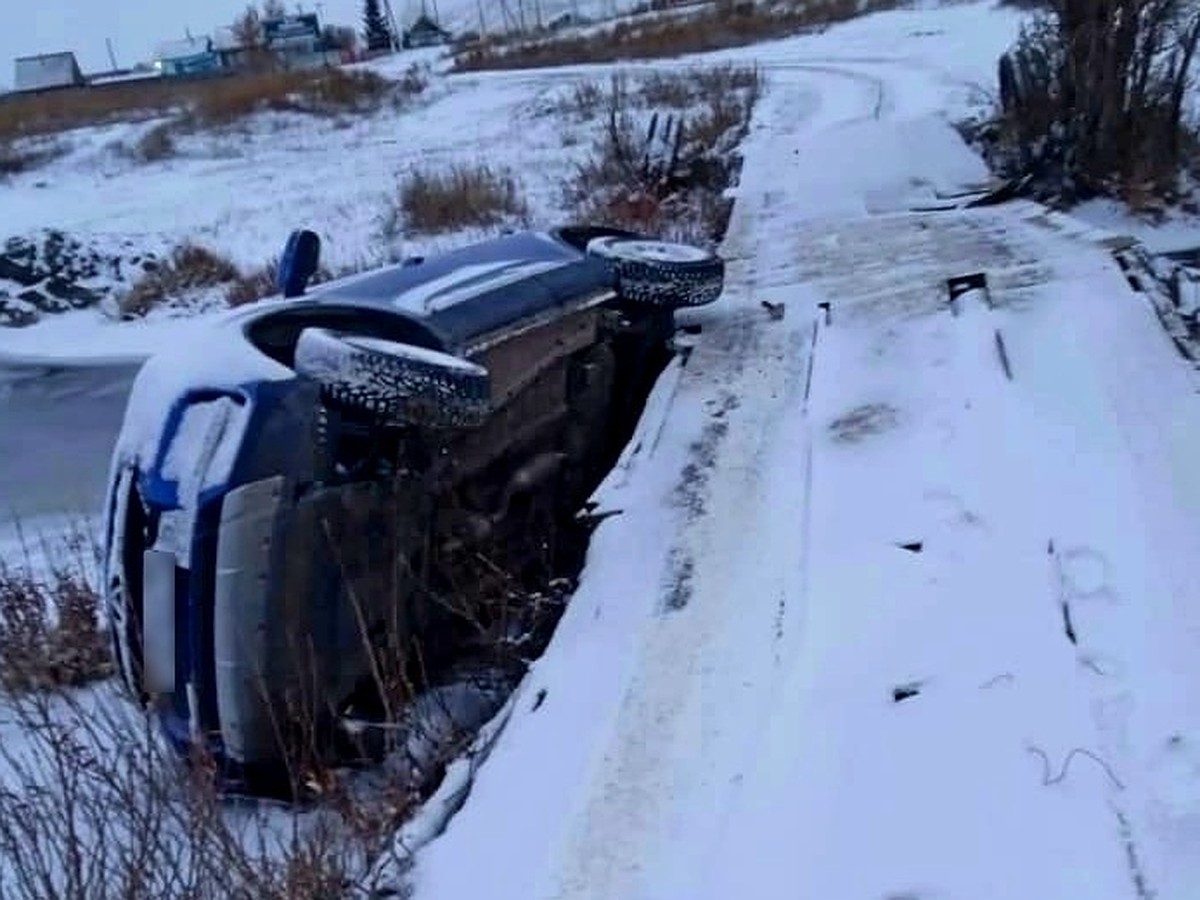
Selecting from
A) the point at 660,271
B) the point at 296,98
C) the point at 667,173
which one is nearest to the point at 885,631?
the point at 660,271

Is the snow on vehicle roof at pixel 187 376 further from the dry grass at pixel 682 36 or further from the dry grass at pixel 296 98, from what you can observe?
the dry grass at pixel 682 36

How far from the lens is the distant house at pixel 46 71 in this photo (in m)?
66.1

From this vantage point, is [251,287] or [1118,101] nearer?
[1118,101]

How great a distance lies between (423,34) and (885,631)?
71.5m

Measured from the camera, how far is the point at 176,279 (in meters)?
12.4

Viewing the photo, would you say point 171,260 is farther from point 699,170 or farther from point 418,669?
point 418,669

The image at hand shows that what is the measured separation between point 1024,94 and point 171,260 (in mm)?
7608

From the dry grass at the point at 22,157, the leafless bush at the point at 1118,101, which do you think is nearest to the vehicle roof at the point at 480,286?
the leafless bush at the point at 1118,101

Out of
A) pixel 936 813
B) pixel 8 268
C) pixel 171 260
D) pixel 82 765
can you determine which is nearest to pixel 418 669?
pixel 82 765

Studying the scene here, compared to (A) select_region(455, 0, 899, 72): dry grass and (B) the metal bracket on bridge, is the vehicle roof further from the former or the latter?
(A) select_region(455, 0, 899, 72): dry grass

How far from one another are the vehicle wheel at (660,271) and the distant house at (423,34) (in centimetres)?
6268

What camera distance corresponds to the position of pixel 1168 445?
13.1 ft

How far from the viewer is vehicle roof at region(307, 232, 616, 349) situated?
4.31 metres

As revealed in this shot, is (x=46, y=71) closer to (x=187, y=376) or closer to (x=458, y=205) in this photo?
(x=458, y=205)
